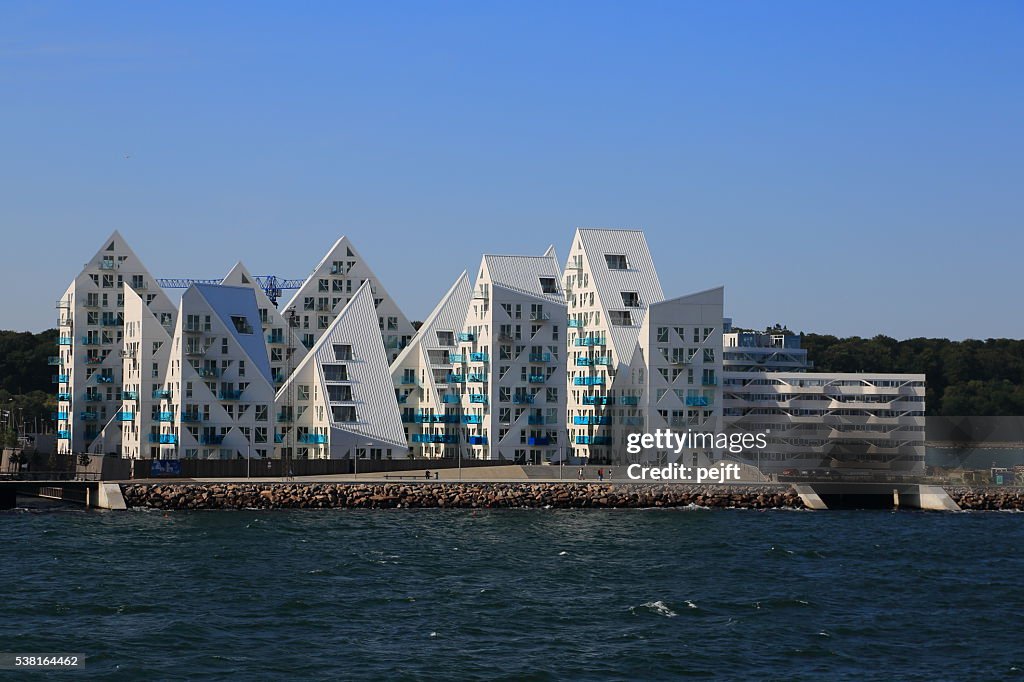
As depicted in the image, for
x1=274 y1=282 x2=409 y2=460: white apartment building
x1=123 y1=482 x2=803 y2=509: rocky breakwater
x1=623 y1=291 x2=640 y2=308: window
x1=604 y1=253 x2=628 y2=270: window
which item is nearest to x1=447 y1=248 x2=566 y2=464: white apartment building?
x1=274 y1=282 x2=409 y2=460: white apartment building

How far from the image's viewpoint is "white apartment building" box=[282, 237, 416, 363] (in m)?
162

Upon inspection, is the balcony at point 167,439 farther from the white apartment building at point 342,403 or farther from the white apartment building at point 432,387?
the white apartment building at point 432,387

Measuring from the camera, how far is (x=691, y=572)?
278 feet

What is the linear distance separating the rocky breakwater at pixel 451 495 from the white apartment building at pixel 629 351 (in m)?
16.1

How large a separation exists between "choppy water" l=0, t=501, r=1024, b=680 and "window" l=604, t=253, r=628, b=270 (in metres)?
48.5

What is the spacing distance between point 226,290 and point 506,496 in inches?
1279

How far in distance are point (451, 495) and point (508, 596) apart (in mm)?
44779

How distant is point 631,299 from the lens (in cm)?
15425

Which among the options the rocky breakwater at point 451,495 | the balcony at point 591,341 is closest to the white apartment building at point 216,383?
the rocky breakwater at point 451,495

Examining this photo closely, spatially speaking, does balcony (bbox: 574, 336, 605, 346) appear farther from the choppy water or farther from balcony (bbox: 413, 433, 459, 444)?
the choppy water

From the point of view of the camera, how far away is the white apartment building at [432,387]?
5802 inches

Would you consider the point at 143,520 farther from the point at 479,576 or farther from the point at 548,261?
the point at 548,261

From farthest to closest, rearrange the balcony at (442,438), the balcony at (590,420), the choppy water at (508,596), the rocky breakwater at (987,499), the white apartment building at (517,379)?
the balcony at (590,420)
the balcony at (442,438)
the white apartment building at (517,379)
the rocky breakwater at (987,499)
the choppy water at (508,596)

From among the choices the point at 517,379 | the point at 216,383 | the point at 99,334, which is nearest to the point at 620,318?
the point at 517,379
